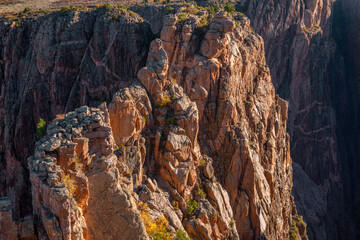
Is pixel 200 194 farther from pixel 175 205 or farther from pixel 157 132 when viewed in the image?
pixel 157 132

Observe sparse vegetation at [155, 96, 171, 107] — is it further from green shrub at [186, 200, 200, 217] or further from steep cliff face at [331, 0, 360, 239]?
steep cliff face at [331, 0, 360, 239]

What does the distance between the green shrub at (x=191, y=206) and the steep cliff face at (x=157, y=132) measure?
3.7 inches

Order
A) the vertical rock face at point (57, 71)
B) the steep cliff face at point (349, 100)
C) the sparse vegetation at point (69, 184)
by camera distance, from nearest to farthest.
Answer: the sparse vegetation at point (69, 184) → the vertical rock face at point (57, 71) → the steep cliff face at point (349, 100)

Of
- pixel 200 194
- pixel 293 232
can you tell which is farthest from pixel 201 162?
pixel 293 232

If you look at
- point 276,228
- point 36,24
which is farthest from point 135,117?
point 36,24

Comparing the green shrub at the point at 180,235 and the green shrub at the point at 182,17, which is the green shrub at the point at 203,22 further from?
the green shrub at the point at 180,235

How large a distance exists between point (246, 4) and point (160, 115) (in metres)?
64.4

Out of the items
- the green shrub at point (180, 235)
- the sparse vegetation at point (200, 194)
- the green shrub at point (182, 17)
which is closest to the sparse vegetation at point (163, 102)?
the sparse vegetation at point (200, 194)

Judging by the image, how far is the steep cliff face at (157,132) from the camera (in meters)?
21.4

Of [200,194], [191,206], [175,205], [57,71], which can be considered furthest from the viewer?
[57,71]

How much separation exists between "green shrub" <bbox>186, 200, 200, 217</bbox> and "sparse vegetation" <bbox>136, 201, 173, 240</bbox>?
5738 millimetres

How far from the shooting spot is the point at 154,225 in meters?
27.3

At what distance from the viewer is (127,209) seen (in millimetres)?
22062

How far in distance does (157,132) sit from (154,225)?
398 inches
